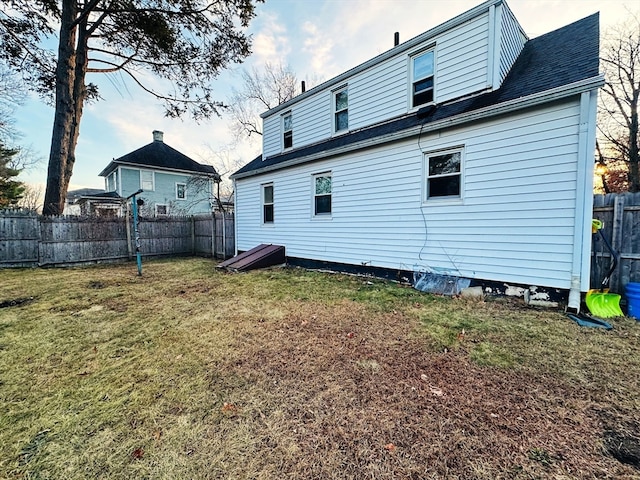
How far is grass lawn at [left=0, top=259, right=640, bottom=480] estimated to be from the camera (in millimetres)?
1558

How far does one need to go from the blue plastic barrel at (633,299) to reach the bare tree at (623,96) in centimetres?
1334

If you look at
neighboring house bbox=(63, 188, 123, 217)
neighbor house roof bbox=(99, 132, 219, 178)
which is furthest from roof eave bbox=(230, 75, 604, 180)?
neighboring house bbox=(63, 188, 123, 217)

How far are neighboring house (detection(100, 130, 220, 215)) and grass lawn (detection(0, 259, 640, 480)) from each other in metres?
16.5

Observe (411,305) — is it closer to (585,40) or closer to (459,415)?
(459,415)

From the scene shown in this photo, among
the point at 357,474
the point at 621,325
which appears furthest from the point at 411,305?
the point at 357,474

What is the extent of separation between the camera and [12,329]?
359 cm

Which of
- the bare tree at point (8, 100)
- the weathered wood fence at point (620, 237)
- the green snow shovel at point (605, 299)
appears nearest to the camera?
the green snow shovel at point (605, 299)

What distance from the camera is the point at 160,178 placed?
20.8m

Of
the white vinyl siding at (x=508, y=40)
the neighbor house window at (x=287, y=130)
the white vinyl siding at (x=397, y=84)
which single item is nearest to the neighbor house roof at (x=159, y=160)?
the neighbor house window at (x=287, y=130)

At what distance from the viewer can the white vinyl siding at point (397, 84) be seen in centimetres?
542

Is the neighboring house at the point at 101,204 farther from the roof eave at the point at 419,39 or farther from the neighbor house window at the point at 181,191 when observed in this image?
the roof eave at the point at 419,39

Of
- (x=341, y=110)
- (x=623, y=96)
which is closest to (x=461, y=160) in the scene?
(x=341, y=110)

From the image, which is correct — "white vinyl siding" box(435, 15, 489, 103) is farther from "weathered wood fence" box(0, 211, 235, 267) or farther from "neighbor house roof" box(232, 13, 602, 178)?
"weathered wood fence" box(0, 211, 235, 267)

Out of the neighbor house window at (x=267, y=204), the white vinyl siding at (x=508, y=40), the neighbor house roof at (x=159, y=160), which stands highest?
the neighbor house roof at (x=159, y=160)
